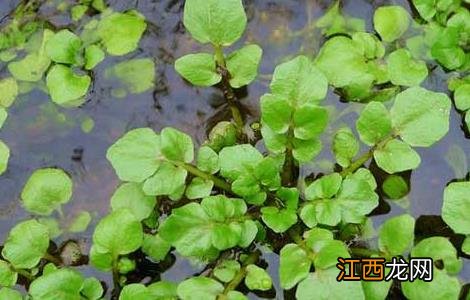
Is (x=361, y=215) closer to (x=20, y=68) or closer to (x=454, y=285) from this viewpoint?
(x=454, y=285)

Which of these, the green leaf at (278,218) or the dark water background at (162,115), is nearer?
the green leaf at (278,218)

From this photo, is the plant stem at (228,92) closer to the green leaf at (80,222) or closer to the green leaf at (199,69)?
the green leaf at (199,69)

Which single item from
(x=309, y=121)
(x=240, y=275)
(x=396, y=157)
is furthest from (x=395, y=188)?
(x=240, y=275)

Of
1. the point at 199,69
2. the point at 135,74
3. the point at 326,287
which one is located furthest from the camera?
the point at 135,74

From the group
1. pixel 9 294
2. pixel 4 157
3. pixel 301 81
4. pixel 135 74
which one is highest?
pixel 301 81

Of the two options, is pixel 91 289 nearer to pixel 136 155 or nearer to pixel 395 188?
pixel 136 155

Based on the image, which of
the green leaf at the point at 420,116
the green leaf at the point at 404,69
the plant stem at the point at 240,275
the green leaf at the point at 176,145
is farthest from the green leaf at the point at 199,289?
the green leaf at the point at 404,69
